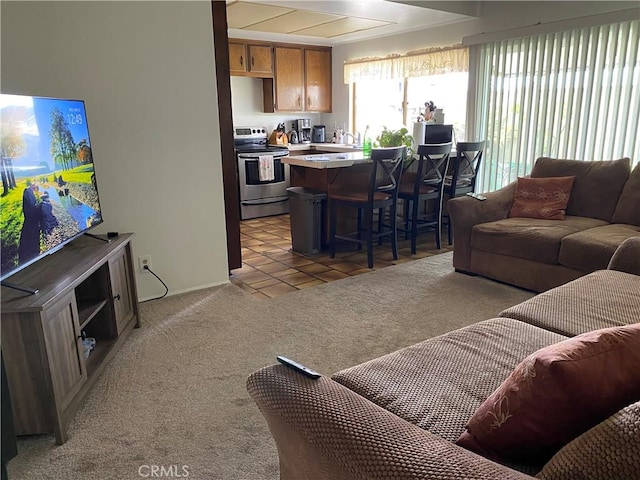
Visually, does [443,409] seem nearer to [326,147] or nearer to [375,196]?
[375,196]

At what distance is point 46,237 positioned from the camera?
2018 millimetres

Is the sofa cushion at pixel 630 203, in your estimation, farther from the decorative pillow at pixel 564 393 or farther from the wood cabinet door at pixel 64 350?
the wood cabinet door at pixel 64 350

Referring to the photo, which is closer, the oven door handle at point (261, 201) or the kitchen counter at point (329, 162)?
the kitchen counter at point (329, 162)

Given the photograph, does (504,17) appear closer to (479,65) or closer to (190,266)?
(479,65)

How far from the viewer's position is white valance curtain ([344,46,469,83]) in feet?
16.6

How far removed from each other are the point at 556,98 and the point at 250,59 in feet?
11.9

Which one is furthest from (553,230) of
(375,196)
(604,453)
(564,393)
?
(604,453)

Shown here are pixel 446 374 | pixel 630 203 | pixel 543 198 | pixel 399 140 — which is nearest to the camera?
pixel 446 374

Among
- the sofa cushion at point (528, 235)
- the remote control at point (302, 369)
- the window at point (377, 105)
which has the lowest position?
the sofa cushion at point (528, 235)

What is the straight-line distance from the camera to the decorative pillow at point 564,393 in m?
0.90

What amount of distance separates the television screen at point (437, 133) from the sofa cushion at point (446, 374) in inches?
130

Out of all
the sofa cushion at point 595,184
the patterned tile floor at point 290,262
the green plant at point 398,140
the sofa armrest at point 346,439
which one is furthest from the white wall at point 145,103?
the sofa cushion at point 595,184

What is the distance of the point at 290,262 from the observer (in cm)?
420

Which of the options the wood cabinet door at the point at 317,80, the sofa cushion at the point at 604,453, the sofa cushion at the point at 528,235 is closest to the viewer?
the sofa cushion at the point at 604,453
